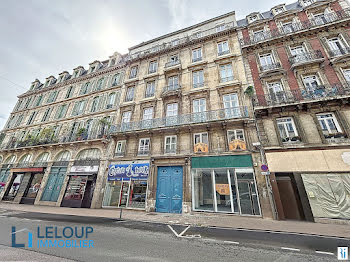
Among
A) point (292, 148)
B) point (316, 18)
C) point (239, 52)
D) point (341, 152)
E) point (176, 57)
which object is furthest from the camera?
point (176, 57)

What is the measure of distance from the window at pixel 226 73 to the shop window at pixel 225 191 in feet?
25.6

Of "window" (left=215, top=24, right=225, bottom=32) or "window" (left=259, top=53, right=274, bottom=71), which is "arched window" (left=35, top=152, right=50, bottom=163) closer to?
"window" (left=215, top=24, right=225, bottom=32)

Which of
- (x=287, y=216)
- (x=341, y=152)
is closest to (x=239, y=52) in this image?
(x=341, y=152)

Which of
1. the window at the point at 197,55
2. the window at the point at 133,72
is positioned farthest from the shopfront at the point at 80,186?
the window at the point at 197,55

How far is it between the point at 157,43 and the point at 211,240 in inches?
807

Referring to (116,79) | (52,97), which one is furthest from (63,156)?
(52,97)

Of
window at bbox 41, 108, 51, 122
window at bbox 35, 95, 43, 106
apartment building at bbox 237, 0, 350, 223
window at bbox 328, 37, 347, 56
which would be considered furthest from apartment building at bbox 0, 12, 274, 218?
window at bbox 328, 37, 347, 56

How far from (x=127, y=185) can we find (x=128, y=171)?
113 centimetres

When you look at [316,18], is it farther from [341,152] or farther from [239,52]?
[341,152]

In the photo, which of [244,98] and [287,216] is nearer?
[287,216]

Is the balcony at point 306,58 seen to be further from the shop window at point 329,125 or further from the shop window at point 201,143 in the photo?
the shop window at point 201,143

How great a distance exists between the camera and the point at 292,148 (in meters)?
9.09

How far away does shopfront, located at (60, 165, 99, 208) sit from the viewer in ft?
41.2

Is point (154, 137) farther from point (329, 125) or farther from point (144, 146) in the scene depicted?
point (329, 125)
